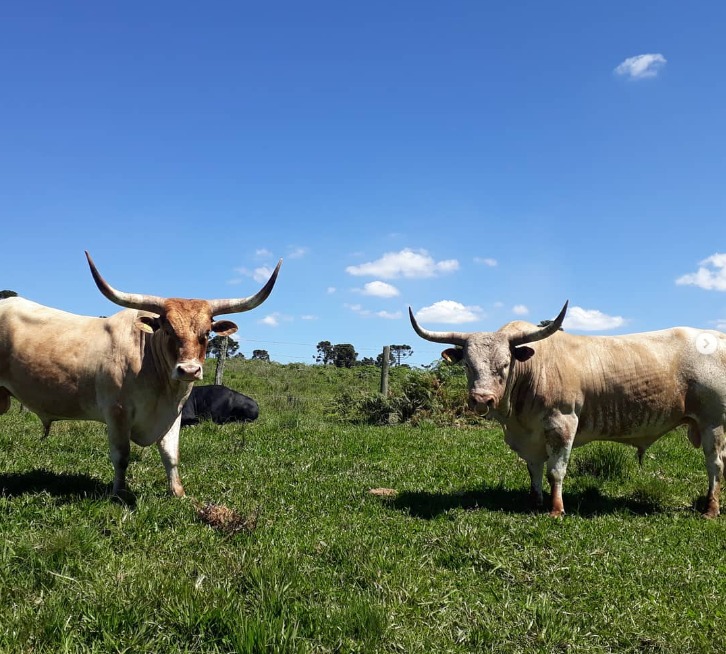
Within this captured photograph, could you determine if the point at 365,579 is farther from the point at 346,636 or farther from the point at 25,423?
the point at 25,423

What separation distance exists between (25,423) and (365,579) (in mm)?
9105

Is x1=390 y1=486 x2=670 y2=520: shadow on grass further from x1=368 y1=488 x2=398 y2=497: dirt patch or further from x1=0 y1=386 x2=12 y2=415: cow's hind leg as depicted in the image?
x1=0 y1=386 x2=12 y2=415: cow's hind leg

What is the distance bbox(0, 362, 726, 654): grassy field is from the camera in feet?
11.2

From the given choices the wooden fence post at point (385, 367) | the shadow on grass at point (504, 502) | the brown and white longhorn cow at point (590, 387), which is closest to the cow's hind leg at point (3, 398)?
the shadow on grass at point (504, 502)

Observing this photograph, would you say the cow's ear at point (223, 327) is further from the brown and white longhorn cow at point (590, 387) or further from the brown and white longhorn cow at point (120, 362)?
the brown and white longhorn cow at point (590, 387)

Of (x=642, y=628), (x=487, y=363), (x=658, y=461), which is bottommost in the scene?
(x=642, y=628)

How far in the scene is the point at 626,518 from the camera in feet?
21.6

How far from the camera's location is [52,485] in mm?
6504

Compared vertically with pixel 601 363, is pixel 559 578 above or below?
below

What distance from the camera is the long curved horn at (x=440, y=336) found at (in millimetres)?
6985

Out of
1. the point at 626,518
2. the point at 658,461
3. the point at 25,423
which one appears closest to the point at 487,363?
the point at 626,518

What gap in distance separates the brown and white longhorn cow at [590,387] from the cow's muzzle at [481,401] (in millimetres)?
208

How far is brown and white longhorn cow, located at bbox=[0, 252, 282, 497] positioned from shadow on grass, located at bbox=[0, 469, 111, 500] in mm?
413

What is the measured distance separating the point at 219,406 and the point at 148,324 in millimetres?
7247
